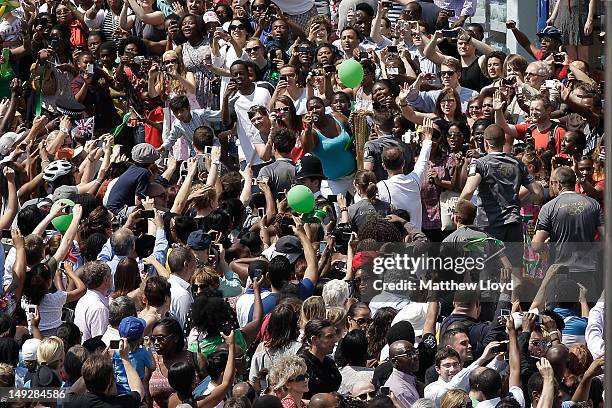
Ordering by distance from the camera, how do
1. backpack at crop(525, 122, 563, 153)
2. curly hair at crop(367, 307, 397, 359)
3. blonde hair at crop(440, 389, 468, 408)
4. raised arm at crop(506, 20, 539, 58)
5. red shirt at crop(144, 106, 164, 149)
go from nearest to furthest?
blonde hair at crop(440, 389, 468, 408) → curly hair at crop(367, 307, 397, 359) → backpack at crop(525, 122, 563, 153) → red shirt at crop(144, 106, 164, 149) → raised arm at crop(506, 20, 539, 58)

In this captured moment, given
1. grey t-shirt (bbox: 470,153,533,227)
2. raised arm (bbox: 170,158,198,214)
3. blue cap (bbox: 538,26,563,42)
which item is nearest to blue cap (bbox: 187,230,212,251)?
raised arm (bbox: 170,158,198,214)

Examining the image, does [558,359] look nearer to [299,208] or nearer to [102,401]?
[102,401]

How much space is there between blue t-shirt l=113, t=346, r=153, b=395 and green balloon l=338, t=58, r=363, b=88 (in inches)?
203

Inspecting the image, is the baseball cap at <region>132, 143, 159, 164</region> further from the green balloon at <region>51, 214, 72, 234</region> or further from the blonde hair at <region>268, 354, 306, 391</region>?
the blonde hair at <region>268, 354, 306, 391</region>

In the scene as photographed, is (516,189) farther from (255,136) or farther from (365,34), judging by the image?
(365,34)

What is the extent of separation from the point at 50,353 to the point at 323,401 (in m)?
1.74

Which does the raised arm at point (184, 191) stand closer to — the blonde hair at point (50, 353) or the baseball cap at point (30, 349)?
the baseball cap at point (30, 349)

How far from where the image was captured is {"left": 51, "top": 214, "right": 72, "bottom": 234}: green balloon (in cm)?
1167

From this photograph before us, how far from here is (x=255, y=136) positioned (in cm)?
1391

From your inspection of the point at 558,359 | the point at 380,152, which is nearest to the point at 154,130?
the point at 380,152

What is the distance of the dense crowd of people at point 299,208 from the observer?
9102mm

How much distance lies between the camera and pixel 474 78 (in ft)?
49.4

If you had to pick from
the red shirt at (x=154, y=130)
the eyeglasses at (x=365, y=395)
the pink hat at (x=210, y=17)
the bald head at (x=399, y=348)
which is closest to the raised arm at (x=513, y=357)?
the bald head at (x=399, y=348)

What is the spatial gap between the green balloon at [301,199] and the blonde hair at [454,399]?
351cm
